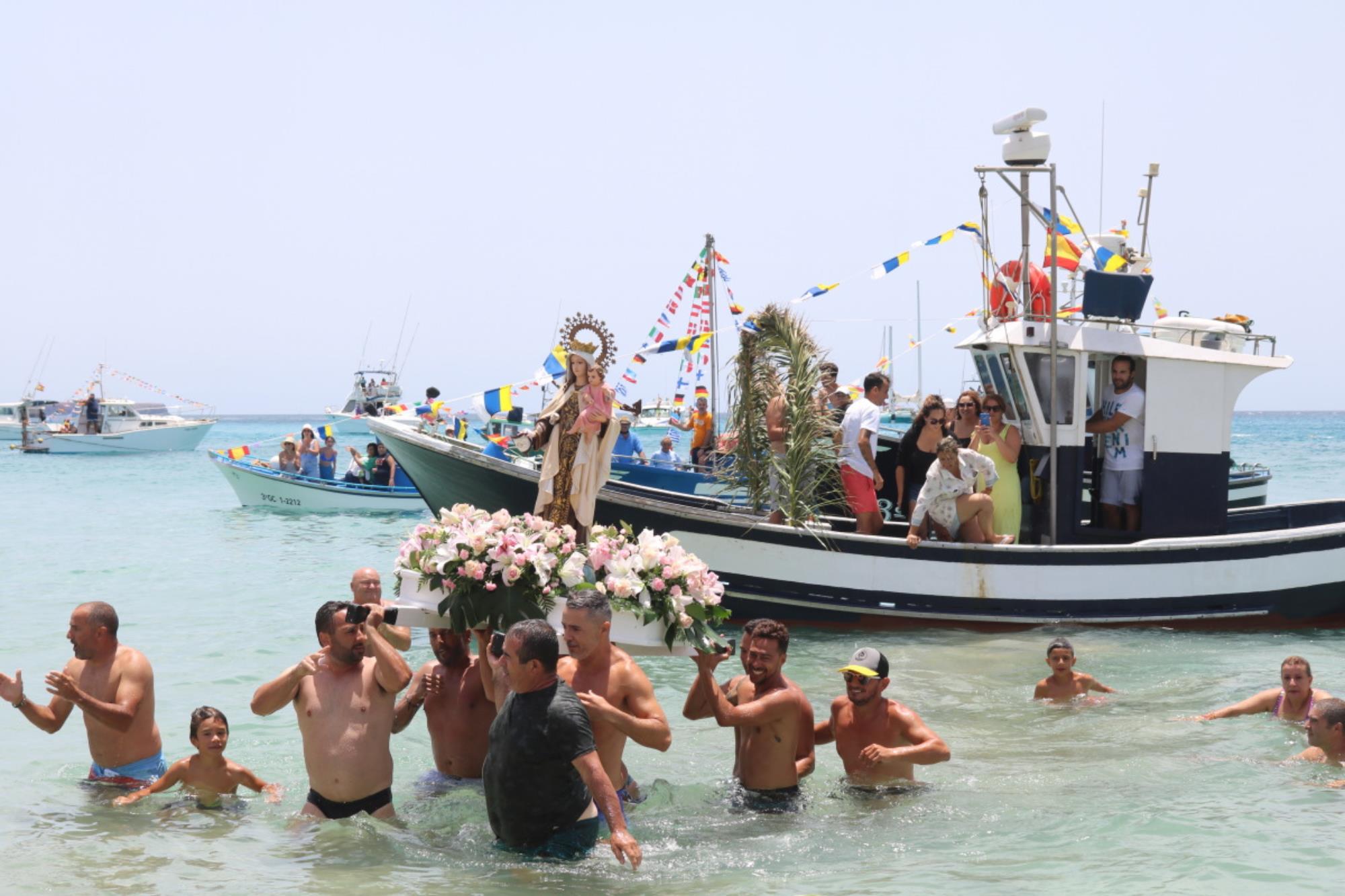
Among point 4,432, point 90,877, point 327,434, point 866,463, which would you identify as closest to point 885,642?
point 866,463

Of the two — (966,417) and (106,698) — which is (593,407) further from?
(966,417)

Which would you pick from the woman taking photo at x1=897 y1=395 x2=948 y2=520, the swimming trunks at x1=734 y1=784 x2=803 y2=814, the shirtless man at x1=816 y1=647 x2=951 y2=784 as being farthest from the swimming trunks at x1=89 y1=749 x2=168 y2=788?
the woman taking photo at x1=897 y1=395 x2=948 y2=520

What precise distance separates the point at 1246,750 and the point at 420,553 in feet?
18.5

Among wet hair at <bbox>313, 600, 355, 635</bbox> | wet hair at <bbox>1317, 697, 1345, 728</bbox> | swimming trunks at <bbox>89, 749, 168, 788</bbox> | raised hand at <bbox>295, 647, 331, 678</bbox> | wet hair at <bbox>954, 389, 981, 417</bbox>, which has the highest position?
wet hair at <bbox>954, 389, 981, 417</bbox>

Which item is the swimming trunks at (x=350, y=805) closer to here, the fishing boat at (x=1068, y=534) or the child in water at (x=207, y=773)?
the child in water at (x=207, y=773)

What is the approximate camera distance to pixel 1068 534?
1273 cm

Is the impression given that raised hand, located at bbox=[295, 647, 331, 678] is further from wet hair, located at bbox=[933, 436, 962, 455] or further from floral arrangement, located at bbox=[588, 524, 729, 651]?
wet hair, located at bbox=[933, 436, 962, 455]

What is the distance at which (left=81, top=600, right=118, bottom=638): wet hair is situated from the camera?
6.87 meters

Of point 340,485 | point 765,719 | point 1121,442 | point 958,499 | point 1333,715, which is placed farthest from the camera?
point 340,485

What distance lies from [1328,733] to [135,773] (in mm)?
6931

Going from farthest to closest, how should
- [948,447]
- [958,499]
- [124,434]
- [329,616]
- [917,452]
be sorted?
1. [124,434]
2. [917,452]
3. [958,499]
4. [948,447]
5. [329,616]

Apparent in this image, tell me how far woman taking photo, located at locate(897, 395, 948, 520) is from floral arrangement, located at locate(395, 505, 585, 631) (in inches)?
271

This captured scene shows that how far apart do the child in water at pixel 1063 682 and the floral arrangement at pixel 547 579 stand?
167 inches

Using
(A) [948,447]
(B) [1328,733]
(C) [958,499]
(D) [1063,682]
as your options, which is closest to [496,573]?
(B) [1328,733]
